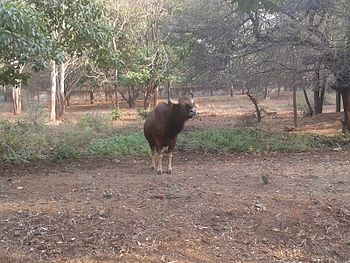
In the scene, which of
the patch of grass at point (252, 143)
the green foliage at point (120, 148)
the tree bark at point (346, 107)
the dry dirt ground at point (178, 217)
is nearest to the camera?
the dry dirt ground at point (178, 217)

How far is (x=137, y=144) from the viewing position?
1199 cm

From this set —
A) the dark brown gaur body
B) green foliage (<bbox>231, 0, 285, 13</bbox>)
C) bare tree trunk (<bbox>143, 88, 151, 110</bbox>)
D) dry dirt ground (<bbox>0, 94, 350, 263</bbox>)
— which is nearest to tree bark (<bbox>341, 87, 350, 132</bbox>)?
green foliage (<bbox>231, 0, 285, 13</bbox>)

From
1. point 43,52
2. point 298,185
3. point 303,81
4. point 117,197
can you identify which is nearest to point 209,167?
point 298,185

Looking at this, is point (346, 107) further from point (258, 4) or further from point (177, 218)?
point (177, 218)

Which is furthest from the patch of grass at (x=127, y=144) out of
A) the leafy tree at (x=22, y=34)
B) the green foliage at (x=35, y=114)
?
the leafy tree at (x=22, y=34)

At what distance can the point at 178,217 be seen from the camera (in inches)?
224

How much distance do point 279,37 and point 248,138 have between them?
285 cm

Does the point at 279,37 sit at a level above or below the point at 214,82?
above

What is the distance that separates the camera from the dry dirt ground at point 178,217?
491 centimetres

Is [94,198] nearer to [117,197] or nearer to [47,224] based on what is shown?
[117,197]

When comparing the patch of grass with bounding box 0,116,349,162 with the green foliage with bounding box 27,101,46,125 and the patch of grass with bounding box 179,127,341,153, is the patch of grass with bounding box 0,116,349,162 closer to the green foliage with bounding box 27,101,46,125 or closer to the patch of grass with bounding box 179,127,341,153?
the patch of grass with bounding box 179,127,341,153

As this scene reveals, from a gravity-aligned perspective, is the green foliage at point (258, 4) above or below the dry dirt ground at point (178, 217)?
above

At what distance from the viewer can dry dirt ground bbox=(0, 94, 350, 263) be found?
4906 mm

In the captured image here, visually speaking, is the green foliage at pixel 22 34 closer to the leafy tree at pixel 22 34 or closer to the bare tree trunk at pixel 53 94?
the leafy tree at pixel 22 34
